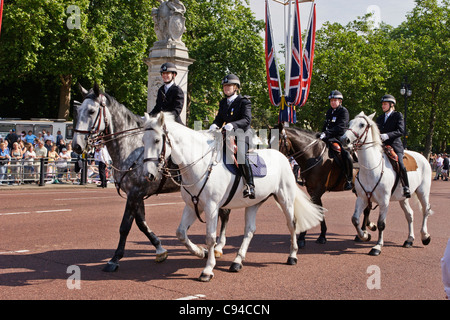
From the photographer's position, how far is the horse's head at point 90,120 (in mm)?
7449

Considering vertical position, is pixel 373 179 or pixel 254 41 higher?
pixel 254 41

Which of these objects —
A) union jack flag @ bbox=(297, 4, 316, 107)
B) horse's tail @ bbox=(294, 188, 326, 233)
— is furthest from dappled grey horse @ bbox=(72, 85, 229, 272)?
union jack flag @ bbox=(297, 4, 316, 107)

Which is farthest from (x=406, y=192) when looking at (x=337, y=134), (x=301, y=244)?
(x=301, y=244)

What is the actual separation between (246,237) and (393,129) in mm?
4394

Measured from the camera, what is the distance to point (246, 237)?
773 centimetres

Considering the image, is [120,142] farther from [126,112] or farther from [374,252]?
[374,252]

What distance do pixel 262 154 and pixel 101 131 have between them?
8.29 ft

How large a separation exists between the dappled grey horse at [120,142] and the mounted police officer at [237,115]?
4.15 ft

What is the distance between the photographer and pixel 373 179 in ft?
30.6

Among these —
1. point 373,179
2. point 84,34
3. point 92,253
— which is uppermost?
point 84,34

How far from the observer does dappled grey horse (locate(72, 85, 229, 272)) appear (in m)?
7.43
